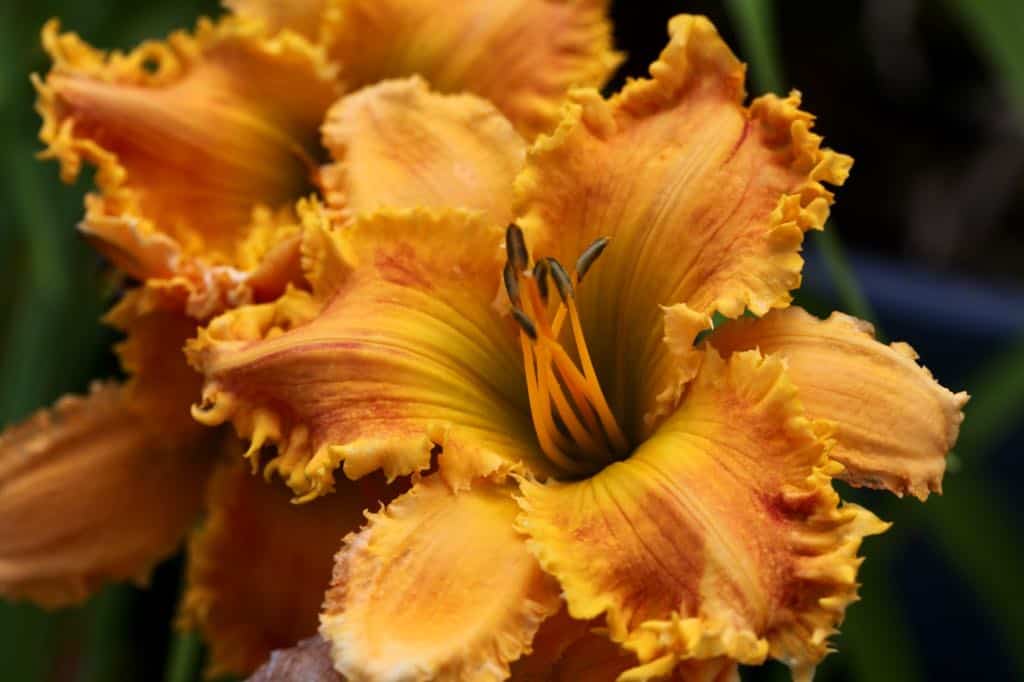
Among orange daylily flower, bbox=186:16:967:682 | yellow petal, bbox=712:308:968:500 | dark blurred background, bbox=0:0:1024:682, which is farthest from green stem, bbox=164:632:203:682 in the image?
yellow petal, bbox=712:308:968:500

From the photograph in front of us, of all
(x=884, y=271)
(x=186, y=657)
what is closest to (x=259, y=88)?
(x=186, y=657)

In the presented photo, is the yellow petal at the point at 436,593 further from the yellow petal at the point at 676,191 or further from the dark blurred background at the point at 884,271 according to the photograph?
Result: the dark blurred background at the point at 884,271

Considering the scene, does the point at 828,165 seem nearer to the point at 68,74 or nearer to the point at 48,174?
the point at 68,74

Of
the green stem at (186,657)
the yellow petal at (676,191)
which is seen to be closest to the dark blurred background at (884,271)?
the green stem at (186,657)

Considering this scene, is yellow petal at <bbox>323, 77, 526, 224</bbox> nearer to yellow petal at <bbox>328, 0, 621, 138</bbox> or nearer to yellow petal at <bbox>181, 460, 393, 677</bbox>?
yellow petal at <bbox>328, 0, 621, 138</bbox>

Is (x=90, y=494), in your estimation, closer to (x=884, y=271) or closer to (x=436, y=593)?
(x=436, y=593)

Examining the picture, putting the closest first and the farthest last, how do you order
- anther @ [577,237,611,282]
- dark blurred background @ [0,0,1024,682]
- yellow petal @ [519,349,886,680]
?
yellow petal @ [519,349,886,680], anther @ [577,237,611,282], dark blurred background @ [0,0,1024,682]

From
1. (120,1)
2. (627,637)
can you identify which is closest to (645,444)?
(627,637)
